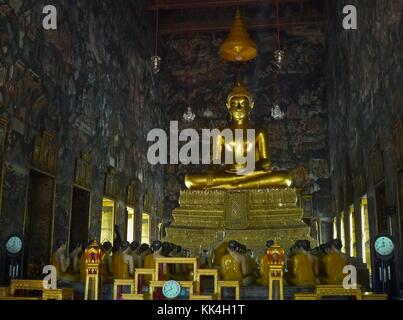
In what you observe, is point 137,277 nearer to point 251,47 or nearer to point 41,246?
point 41,246

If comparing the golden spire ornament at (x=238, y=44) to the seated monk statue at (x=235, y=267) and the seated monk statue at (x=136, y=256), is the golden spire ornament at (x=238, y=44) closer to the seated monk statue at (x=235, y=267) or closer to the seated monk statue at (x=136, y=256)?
the seated monk statue at (x=136, y=256)

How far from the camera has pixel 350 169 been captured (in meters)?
11.0

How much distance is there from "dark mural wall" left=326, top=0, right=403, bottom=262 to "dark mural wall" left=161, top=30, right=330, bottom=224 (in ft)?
2.82

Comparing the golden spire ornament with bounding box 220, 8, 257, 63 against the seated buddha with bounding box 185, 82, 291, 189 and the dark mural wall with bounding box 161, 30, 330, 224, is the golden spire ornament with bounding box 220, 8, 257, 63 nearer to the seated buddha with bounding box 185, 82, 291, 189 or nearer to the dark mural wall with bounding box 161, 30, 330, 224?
the seated buddha with bounding box 185, 82, 291, 189

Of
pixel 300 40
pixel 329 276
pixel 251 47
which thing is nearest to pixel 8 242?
pixel 329 276

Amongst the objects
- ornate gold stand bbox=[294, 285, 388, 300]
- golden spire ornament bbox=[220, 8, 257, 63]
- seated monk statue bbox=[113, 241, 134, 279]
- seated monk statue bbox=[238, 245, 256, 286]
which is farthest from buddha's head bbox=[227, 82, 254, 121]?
ornate gold stand bbox=[294, 285, 388, 300]

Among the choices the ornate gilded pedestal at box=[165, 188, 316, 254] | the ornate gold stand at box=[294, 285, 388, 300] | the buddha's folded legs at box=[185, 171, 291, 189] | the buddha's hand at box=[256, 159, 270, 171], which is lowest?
the ornate gold stand at box=[294, 285, 388, 300]

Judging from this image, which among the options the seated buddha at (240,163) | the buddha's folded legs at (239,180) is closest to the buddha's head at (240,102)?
the seated buddha at (240,163)

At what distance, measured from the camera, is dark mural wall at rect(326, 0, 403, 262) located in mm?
7133

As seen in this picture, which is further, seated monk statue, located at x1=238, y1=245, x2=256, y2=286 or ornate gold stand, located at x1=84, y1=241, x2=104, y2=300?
seated monk statue, located at x1=238, y1=245, x2=256, y2=286

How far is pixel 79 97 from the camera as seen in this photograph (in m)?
9.09

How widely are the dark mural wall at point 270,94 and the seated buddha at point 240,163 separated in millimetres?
5294

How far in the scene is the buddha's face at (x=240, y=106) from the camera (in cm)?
939

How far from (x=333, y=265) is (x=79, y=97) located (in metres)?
5.67
